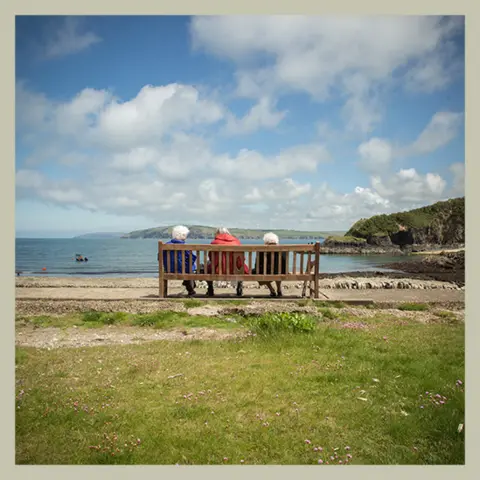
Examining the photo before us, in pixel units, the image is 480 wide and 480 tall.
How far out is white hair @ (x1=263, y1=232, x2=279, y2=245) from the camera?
8.37 metres

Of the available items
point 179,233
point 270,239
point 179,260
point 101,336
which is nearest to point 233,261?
point 270,239

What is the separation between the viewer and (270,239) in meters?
8.41

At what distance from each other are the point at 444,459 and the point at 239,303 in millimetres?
5268

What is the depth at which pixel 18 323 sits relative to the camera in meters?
6.29

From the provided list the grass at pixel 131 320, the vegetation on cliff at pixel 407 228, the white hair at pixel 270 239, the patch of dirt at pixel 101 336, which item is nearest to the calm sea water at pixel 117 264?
the white hair at pixel 270 239

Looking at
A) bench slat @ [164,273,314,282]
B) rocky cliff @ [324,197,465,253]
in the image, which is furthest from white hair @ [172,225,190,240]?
rocky cliff @ [324,197,465,253]

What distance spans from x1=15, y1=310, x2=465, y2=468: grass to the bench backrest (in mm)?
3097

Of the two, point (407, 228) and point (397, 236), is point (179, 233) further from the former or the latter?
point (397, 236)

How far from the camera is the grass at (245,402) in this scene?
109 inches

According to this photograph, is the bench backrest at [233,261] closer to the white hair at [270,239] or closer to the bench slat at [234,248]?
the bench slat at [234,248]

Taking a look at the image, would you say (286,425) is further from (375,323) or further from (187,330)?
(375,323)

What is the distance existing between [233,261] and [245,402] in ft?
16.0

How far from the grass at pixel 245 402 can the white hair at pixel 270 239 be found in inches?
141

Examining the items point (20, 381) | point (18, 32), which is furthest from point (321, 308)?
point (18, 32)
